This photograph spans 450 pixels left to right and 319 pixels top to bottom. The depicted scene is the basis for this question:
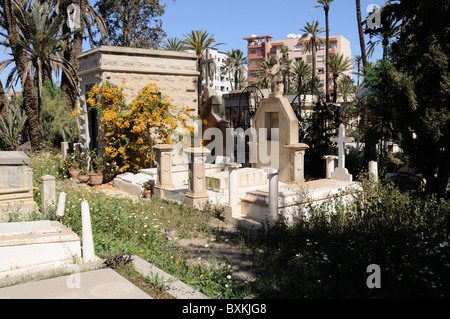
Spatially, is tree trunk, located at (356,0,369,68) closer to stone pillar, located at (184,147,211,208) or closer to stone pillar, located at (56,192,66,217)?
stone pillar, located at (184,147,211,208)

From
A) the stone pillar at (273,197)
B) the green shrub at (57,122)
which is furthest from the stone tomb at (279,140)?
the green shrub at (57,122)

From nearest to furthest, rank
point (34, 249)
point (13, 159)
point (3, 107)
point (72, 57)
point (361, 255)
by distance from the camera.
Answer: point (361, 255) < point (34, 249) < point (13, 159) < point (3, 107) < point (72, 57)

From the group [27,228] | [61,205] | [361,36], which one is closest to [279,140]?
[61,205]

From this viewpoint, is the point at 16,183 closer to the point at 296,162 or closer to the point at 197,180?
the point at 197,180

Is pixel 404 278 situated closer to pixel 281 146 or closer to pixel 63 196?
pixel 63 196

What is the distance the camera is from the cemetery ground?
15.1 ft

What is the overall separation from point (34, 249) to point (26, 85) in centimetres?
1296

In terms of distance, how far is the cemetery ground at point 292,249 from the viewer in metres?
4.60

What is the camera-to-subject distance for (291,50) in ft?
221

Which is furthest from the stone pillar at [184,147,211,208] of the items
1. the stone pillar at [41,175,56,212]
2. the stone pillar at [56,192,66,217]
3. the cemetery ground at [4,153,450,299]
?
the stone pillar at [56,192,66,217]

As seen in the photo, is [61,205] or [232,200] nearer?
[61,205]

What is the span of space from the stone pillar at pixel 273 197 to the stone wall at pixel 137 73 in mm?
7038

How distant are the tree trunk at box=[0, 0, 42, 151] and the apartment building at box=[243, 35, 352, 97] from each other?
164 ft

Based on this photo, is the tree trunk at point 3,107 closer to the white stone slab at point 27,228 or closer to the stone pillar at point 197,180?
the stone pillar at point 197,180
